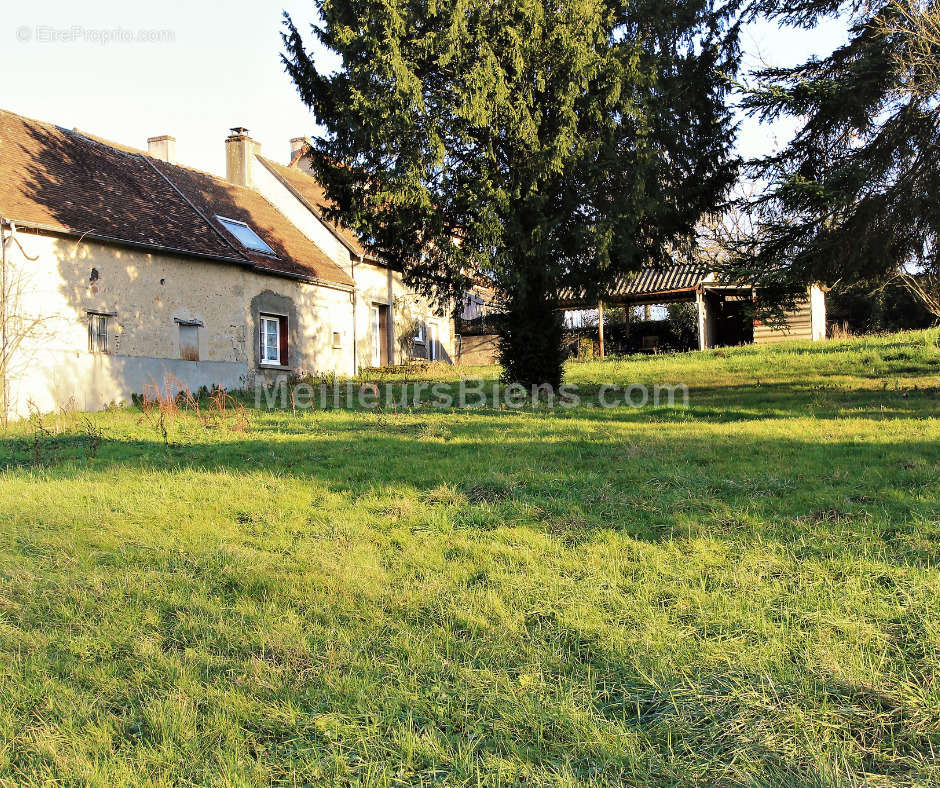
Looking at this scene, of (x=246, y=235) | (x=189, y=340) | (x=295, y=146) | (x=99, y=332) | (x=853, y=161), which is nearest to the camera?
(x=853, y=161)

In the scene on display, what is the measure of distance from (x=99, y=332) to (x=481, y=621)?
14.4 meters

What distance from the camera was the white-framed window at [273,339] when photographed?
1942cm

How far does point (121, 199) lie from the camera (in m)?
17.0

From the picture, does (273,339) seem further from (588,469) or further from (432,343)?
(588,469)

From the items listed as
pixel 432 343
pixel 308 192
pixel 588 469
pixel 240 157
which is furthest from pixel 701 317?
pixel 588 469

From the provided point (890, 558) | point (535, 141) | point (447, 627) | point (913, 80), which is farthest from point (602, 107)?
point (447, 627)

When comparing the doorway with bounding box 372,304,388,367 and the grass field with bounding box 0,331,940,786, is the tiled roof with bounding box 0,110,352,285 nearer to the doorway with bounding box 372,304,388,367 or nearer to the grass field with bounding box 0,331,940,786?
the doorway with bounding box 372,304,388,367

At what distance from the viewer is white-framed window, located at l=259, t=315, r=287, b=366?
19422 millimetres

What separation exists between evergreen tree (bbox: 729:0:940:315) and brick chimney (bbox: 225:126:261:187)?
1765 centimetres

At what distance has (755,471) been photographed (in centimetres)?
654

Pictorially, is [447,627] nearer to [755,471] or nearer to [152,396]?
[755,471]

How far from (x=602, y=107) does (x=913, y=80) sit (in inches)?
189

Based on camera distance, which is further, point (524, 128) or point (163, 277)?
point (163, 277)

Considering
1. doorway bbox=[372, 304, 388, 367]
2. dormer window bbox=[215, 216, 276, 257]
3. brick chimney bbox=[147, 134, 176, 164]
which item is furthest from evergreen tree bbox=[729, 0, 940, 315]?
brick chimney bbox=[147, 134, 176, 164]
